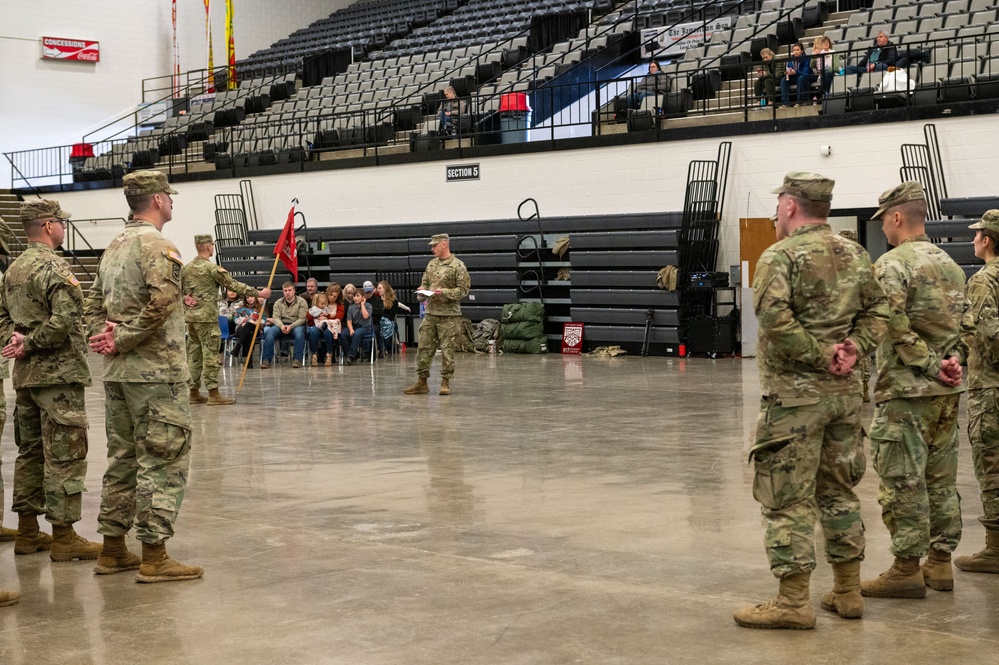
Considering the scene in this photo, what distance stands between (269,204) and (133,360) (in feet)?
59.2

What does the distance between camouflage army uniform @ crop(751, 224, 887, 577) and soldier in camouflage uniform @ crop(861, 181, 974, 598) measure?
1.37 feet

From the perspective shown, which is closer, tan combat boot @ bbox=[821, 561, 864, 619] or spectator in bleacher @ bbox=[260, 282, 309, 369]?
tan combat boot @ bbox=[821, 561, 864, 619]

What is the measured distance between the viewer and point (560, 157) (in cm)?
1919

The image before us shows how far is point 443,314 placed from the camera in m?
12.9

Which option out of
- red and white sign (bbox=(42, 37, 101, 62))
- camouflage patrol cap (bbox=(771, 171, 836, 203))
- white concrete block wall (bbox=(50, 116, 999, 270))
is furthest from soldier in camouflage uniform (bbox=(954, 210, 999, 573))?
red and white sign (bbox=(42, 37, 101, 62))

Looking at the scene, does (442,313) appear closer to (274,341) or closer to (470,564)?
(274,341)

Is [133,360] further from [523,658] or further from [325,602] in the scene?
[523,658]

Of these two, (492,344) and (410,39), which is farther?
(410,39)

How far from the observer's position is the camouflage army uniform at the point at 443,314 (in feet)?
42.1

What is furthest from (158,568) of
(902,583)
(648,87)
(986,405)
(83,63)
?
(83,63)

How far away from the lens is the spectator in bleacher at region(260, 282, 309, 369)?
57.1ft

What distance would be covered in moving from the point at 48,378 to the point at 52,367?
0.19 feet

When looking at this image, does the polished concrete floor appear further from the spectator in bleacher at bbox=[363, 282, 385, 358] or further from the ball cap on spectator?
the spectator in bleacher at bbox=[363, 282, 385, 358]

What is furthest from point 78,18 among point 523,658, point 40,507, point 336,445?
point 523,658
